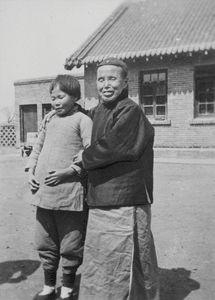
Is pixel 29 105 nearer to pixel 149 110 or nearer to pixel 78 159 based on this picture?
pixel 149 110

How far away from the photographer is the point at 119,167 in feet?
8.15

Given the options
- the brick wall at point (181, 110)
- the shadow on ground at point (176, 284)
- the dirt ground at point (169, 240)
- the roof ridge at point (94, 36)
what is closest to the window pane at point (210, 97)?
the brick wall at point (181, 110)

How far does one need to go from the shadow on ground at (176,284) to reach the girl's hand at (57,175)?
1.20 metres

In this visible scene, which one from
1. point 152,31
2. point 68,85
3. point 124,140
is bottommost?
point 124,140

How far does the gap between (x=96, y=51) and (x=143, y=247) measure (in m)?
13.5

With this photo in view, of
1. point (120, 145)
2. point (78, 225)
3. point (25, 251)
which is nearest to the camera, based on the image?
point (120, 145)

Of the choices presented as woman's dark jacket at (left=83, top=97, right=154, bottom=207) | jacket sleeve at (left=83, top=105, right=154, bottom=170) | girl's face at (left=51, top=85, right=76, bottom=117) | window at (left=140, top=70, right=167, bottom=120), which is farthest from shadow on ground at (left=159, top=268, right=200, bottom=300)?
window at (left=140, top=70, right=167, bottom=120)

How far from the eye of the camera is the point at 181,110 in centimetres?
1401

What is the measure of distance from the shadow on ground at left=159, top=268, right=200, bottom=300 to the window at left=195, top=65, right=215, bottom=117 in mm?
10867

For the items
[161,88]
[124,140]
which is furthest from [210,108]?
[124,140]

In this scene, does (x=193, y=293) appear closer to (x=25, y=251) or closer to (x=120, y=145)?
(x=120, y=145)

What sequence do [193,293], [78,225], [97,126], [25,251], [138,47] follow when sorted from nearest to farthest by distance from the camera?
[97,126] < [78,225] < [193,293] < [25,251] < [138,47]

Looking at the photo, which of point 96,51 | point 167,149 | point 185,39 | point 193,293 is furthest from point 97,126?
point 96,51

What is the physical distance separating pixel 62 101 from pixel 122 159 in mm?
776
